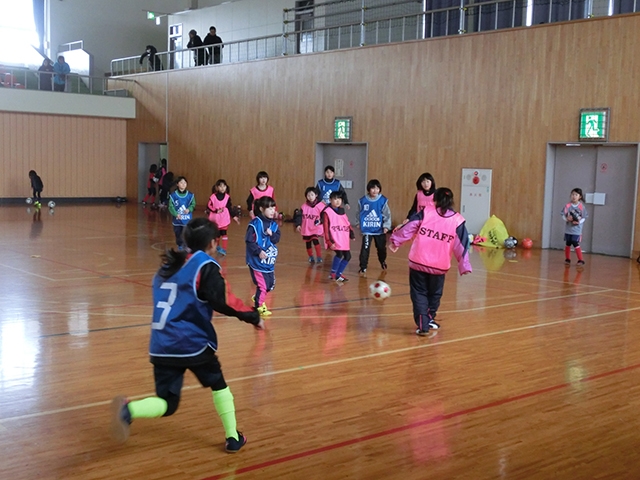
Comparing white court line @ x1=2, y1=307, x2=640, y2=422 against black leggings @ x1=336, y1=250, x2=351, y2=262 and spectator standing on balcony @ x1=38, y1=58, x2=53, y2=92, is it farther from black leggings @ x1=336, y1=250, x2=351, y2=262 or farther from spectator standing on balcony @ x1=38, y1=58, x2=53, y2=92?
spectator standing on balcony @ x1=38, y1=58, x2=53, y2=92

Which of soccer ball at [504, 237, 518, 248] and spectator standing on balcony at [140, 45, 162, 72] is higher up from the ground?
spectator standing on balcony at [140, 45, 162, 72]

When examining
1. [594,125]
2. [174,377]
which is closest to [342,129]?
[594,125]

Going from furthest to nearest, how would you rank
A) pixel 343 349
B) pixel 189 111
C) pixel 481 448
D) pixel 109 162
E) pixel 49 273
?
pixel 109 162 < pixel 189 111 < pixel 49 273 < pixel 343 349 < pixel 481 448

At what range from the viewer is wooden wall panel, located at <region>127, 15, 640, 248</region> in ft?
57.4

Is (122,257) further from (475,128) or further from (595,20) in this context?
(595,20)

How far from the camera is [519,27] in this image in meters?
18.7

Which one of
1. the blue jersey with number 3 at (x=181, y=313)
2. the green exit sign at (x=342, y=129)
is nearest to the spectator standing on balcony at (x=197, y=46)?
the green exit sign at (x=342, y=129)

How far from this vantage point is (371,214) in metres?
13.0

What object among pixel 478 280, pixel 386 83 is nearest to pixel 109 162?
pixel 386 83

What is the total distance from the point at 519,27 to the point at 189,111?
48.3 feet

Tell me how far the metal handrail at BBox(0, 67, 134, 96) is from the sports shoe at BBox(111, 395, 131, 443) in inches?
1077

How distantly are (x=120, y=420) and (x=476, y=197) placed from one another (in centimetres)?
1619

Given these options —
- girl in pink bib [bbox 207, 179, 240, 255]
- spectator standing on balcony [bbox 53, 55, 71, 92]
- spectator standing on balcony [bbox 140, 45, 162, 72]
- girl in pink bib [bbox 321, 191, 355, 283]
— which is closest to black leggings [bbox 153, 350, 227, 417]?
girl in pink bib [bbox 321, 191, 355, 283]

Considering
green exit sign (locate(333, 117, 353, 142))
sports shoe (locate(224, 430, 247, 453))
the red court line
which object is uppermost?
green exit sign (locate(333, 117, 353, 142))
